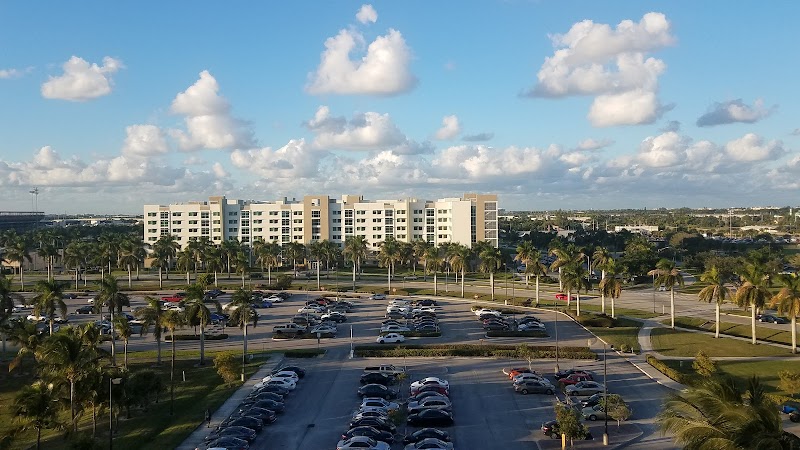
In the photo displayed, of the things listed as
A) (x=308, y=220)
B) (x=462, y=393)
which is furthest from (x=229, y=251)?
(x=462, y=393)

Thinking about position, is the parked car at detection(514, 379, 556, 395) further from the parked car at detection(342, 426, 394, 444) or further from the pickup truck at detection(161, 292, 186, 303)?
the pickup truck at detection(161, 292, 186, 303)

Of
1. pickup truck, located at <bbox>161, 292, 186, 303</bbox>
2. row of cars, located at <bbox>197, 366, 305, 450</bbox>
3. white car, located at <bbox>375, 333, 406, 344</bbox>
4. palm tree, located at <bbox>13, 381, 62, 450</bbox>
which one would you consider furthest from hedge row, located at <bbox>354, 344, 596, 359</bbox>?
pickup truck, located at <bbox>161, 292, 186, 303</bbox>

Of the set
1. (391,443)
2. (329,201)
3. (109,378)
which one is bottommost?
(391,443)

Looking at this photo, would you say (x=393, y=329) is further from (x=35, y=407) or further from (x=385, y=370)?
(x=35, y=407)

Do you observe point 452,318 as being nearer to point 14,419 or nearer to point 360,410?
point 360,410

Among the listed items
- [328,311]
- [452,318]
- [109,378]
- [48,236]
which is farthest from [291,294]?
[48,236]
